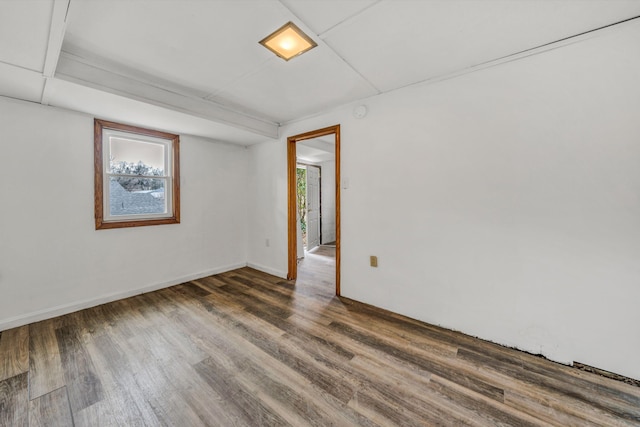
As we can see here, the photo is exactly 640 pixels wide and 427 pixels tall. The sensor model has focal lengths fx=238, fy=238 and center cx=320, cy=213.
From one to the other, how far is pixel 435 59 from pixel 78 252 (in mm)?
4016

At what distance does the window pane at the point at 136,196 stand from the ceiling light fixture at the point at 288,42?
2528 millimetres

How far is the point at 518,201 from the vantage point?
6.26ft

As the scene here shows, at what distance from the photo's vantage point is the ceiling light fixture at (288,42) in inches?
62.2

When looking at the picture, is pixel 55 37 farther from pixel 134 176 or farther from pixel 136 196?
pixel 136 196

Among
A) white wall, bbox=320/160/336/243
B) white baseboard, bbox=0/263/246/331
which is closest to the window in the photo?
white baseboard, bbox=0/263/246/331

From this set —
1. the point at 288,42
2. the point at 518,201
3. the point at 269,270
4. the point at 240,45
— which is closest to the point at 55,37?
the point at 240,45

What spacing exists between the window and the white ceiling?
42cm

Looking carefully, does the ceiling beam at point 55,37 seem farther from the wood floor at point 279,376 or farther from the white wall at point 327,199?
the white wall at point 327,199

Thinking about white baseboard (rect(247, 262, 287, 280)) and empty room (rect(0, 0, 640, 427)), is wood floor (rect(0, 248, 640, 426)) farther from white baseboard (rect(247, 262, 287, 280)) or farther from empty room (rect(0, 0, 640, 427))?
white baseboard (rect(247, 262, 287, 280))

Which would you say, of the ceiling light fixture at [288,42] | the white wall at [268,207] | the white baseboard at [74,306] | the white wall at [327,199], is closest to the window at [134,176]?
the white baseboard at [74,306]

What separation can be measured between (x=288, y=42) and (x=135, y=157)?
2.61 meters

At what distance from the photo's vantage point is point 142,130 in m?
3.03

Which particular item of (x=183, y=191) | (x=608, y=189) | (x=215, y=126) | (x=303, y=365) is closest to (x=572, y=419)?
(x=608, y=189)

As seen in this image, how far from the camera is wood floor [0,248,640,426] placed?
135 cm
